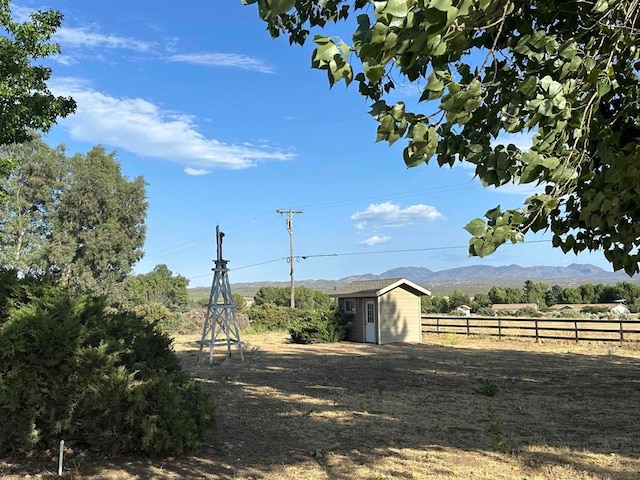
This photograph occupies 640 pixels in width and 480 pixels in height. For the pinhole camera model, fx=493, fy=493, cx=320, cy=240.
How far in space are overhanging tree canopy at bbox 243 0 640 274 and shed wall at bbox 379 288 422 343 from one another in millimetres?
20015

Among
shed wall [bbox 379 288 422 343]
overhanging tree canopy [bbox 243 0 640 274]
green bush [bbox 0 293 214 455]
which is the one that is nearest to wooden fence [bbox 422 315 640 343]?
shed wall [bbox 379 288 422 343]

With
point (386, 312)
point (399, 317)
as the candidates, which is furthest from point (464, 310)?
point (386, 312)

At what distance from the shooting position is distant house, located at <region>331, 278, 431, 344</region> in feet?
73.6

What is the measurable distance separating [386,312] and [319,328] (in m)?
3.17

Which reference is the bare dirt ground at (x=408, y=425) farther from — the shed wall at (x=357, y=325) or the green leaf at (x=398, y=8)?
the shed wall at (x=357, y=325)

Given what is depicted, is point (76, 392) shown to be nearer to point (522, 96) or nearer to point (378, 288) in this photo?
point (522, 96)

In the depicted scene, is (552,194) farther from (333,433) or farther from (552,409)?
(552,409)

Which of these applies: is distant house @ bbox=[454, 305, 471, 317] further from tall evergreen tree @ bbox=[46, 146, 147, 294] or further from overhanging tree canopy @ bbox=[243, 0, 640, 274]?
overhanging tree canopy @ bbox=[243, 0, 640, 274]

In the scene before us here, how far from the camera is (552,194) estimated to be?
197cm

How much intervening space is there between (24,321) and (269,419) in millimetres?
3779

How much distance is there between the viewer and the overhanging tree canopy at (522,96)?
1.40 meters

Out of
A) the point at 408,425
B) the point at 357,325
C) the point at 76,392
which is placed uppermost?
the point at 76,392

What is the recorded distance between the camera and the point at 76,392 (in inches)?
195

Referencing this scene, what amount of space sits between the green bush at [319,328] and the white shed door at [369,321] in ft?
3.72
